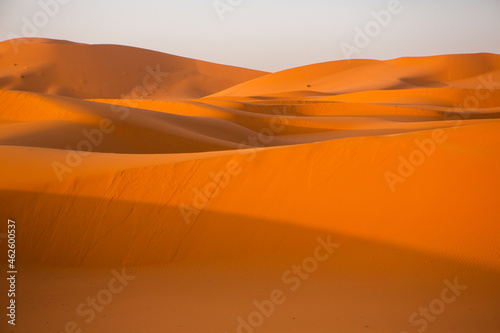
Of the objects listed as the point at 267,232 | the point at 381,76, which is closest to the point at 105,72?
the point at 381,76

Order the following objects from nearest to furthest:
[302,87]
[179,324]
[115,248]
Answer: [179,324] < [115,248] < [302,87]

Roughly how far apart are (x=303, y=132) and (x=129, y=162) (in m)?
13.6

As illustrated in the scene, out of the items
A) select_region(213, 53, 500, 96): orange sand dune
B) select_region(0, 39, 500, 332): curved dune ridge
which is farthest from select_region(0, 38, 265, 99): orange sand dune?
select_region(0, 39, 500, 332): curved dune ridge

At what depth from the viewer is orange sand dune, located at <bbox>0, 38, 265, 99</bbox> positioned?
56.2 m

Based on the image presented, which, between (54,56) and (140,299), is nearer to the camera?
(140,299)

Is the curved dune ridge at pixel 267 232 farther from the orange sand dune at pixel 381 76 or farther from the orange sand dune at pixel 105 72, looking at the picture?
the orange sand dune at pixel 105 72

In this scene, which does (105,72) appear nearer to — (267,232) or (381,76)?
(381,76)

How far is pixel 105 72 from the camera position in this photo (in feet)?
211

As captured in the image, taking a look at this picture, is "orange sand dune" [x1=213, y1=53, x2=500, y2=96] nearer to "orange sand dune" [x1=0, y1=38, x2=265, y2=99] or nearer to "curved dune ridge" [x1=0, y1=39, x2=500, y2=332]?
"orange sand dune" [x1=0, y1=38, x2=265, y2=99]

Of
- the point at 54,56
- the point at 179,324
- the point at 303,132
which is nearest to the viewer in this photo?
the point at 179,324

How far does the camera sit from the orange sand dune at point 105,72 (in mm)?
56175

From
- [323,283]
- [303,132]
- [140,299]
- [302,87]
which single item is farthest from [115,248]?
[302,87]

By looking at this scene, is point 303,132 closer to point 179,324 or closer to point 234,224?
point 234,224

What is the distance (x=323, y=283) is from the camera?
5.37 m
